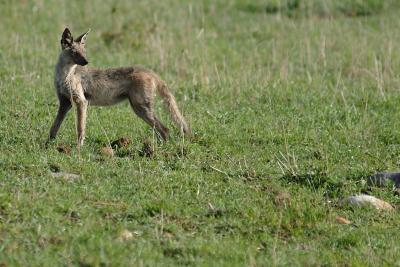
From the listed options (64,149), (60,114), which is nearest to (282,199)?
(64,149)

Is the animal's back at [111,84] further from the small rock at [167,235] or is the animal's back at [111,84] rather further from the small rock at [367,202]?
the small rock at [167,235]

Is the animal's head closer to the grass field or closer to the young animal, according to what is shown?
the young animal

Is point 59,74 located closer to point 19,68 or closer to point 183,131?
point 183,131

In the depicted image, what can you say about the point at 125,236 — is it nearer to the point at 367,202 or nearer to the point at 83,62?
the point at 367,202

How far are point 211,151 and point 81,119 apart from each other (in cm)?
151

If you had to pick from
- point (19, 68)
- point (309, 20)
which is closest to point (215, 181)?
point (19, 68)

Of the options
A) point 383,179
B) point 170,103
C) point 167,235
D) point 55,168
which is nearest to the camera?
point 167,235

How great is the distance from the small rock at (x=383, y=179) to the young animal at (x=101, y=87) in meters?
2.40

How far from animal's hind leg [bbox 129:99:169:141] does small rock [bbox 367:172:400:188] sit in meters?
2.49

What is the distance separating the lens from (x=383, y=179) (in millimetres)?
9055

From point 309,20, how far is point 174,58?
4.67m

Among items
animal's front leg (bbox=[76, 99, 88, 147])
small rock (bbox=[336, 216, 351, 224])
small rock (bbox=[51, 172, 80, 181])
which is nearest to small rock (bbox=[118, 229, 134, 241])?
small rock (bbox=[51, 172, 80, 181])

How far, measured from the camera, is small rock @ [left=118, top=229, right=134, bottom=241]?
7.17m

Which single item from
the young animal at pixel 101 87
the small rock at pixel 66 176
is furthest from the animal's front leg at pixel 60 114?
the small rock at pixel 66 176
